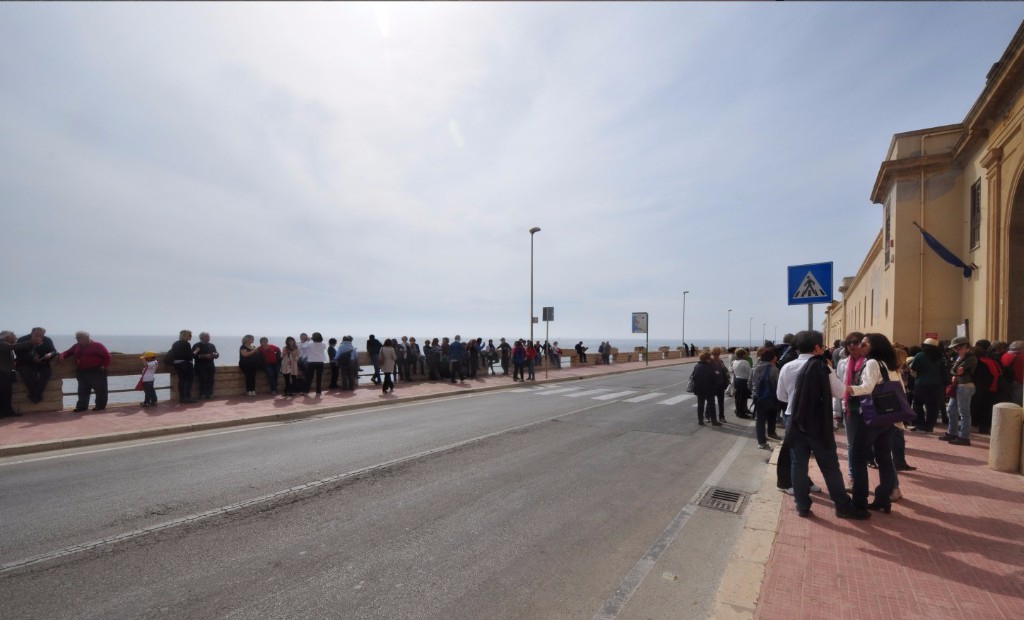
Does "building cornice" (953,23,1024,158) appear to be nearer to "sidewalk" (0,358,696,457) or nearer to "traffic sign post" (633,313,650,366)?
"sidewalk" (0,358,696,457)

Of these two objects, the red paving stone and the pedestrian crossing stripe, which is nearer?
the red paving stone

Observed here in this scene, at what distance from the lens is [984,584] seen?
11.5ft

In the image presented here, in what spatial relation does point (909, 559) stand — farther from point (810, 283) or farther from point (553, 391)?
point (553, 391)

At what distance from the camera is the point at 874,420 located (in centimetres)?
484

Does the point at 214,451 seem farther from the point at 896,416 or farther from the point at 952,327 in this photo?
the point at 952,327

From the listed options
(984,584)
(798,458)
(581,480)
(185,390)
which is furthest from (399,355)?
(984,584)

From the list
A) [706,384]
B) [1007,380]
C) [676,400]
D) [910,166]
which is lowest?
[676,400]

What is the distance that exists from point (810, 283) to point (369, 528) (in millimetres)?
7287

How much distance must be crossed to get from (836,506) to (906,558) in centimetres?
97

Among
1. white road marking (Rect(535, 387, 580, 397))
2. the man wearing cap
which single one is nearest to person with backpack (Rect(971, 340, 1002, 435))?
the man wearing cap

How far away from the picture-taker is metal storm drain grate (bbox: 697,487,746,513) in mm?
5546

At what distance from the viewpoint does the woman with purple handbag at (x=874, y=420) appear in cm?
487

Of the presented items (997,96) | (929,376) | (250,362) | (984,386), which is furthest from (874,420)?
(250,362)

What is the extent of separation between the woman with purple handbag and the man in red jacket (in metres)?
13.8
